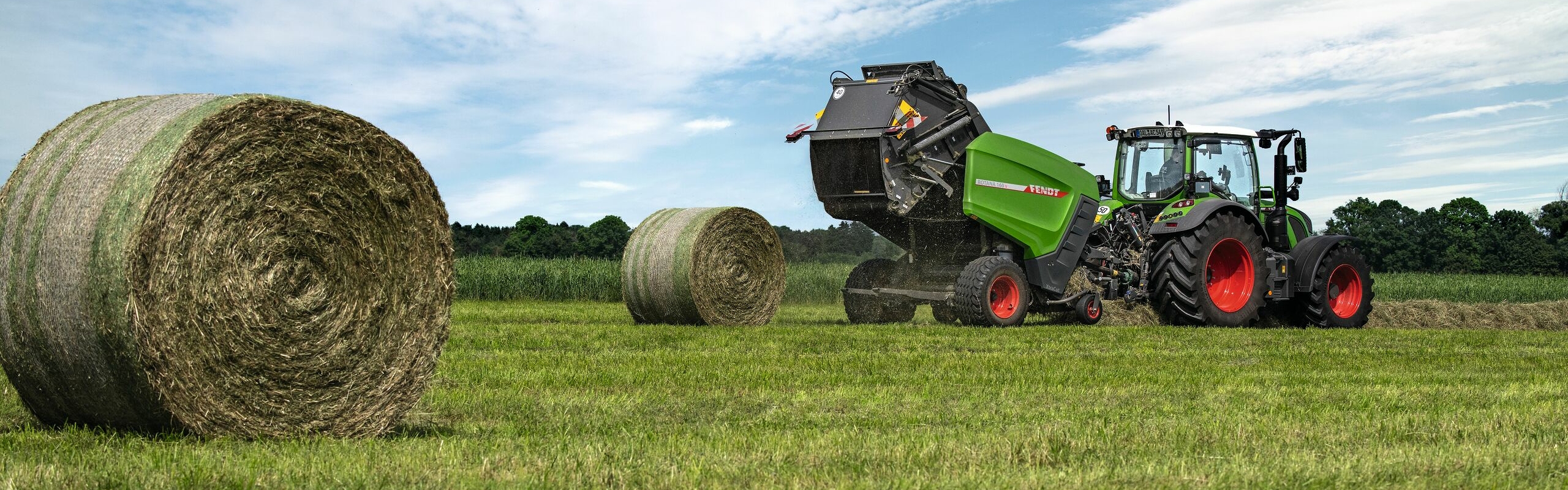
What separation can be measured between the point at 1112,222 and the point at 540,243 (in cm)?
3401

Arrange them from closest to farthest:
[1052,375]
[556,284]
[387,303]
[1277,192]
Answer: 1. [387,303]
2. [1052,375]
3. [1277,192]
4. [556,284]

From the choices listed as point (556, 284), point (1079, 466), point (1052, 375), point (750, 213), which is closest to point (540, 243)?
point (556, 284)

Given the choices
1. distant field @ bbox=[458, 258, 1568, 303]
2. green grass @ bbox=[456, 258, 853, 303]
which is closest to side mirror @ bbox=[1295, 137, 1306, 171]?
distant field @ bbox=[458, 258, 1568, 303]

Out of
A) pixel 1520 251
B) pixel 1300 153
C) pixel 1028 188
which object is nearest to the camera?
pixel 1028 188

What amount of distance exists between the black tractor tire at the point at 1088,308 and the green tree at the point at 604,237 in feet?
98.8

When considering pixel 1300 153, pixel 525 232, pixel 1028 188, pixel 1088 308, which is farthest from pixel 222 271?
pixel 525 232

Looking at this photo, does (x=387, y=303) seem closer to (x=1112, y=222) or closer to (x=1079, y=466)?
(x=1079, y=466)

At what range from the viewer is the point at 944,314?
13094 millimetres

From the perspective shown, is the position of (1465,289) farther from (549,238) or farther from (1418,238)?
(549,238)

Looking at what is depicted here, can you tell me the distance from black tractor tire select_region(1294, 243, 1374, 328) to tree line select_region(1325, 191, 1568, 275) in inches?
1133

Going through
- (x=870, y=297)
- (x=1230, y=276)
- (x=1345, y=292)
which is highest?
(x=1230, y=276)

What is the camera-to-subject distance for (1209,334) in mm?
11438

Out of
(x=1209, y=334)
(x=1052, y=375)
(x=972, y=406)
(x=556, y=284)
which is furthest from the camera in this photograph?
(x=556, y=284)

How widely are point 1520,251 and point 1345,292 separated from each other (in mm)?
34449
